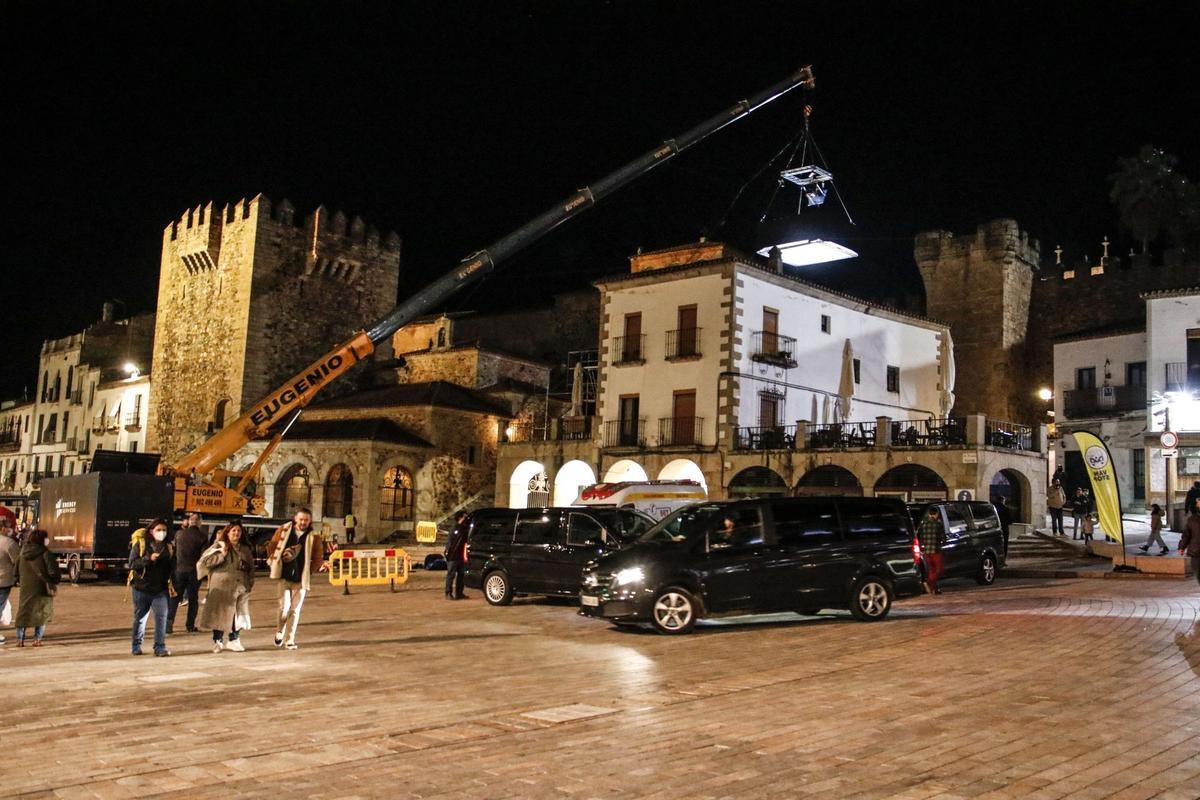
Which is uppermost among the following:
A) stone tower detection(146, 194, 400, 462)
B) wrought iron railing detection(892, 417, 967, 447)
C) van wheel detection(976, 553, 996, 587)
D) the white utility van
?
stone tower detection(146, 194, 400, 462)

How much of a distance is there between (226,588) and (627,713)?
18.6 feet

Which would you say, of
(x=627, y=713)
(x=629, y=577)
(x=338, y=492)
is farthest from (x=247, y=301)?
(x=627, y=713)

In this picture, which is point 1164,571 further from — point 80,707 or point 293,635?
point 80,707

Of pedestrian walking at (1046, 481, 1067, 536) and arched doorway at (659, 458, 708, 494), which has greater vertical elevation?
arched doorway at (659, 458, 708, 494)

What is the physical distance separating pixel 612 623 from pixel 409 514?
90.5ft

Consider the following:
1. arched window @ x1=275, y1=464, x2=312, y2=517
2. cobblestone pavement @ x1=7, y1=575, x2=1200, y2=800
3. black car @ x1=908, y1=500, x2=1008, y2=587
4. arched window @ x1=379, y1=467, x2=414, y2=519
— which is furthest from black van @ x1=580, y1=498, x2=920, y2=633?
arched window @ x1=275, y1=464, x2=312, y2=517

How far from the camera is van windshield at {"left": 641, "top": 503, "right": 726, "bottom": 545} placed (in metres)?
13.3

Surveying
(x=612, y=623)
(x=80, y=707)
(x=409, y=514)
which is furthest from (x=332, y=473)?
(x=80, y=707)

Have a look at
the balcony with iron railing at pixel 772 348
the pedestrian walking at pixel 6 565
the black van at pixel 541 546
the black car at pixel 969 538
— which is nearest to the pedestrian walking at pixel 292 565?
the pedestrian walking at pixel 6 565

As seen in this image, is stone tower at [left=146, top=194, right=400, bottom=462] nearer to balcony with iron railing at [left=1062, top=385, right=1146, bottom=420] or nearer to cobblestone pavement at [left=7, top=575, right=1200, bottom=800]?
balcony with iron railing at [left=1062, top=385, right=1146, bottom=420]

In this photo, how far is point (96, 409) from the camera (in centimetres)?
5869

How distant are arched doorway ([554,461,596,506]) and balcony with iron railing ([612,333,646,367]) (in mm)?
3814

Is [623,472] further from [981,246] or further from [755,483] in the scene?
[981,246]

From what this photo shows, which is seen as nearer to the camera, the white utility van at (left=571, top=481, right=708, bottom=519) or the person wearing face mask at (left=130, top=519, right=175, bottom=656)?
the person wearing face mask at (left=130, top=519, right=175, bottom=656)
